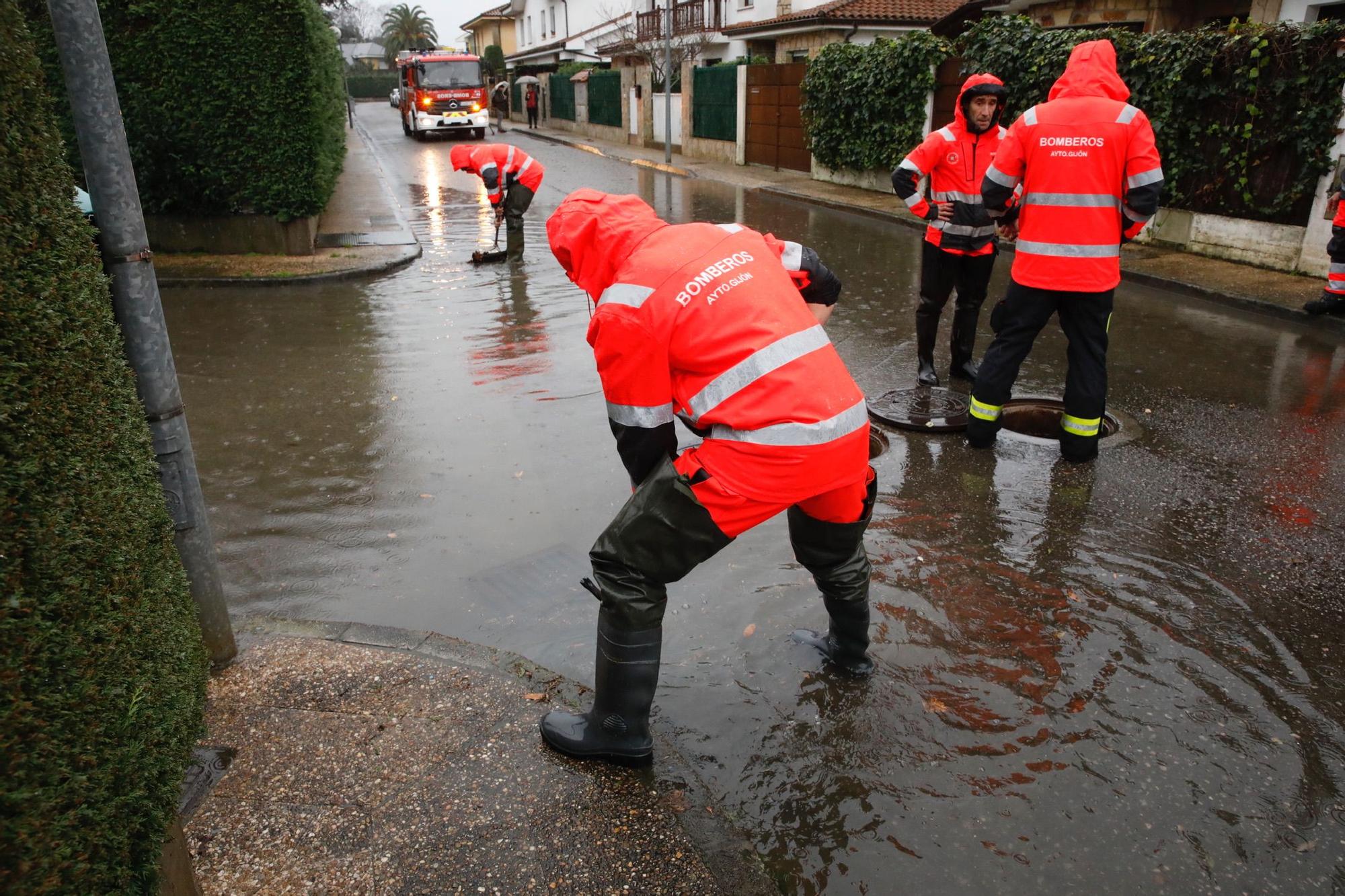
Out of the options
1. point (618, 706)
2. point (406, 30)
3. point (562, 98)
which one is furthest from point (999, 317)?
point (406, 30)

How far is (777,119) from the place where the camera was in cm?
2292

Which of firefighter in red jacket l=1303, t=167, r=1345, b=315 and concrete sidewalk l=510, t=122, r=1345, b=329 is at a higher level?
firefighter in red jacket l=1303, t=167, r=1345, b=315

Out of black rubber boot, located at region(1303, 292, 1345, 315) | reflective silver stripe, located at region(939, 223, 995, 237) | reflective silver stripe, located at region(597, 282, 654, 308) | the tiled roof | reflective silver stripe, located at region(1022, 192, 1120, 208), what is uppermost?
the tiled roof

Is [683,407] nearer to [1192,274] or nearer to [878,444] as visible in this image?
[878,444]

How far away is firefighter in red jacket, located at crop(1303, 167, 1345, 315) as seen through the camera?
8102mm

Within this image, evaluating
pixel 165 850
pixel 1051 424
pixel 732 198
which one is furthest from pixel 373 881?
pixel 732 198

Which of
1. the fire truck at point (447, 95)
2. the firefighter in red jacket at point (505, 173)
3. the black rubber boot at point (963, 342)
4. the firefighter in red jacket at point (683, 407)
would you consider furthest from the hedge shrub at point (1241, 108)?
the fire truck at point (447, 95)

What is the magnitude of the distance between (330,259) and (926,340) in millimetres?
7596

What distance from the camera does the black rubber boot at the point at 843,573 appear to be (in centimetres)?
301

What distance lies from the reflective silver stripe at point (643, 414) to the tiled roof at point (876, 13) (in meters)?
24.2

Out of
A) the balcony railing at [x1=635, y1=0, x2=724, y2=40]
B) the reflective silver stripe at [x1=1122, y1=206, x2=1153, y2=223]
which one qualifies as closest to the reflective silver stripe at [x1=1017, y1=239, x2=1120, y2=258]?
the reflective silver stripe at [x1=1122, y1=206, x2=1153, y2=223]

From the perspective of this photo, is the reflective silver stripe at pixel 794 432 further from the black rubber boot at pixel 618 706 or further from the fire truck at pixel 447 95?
the fire truck at pixel 447 95

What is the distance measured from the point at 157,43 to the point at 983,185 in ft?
31.2

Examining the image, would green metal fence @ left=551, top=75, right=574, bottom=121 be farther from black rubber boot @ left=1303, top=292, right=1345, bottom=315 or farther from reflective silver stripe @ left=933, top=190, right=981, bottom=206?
reflective silver stripe @ left=933, top=190, right=981, bottom=206
